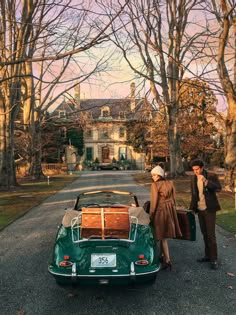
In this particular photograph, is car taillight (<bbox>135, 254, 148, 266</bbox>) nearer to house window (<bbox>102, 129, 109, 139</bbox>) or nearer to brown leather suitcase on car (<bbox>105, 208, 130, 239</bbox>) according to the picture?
brown leather suitcase on car (<bbox>105, 208, 130, 239</bbox>)

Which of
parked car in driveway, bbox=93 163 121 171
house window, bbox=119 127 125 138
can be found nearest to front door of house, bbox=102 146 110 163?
house window, bbox=119 127 125 138

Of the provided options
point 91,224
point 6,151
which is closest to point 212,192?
point 91,224

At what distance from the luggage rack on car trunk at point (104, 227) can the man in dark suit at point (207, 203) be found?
152 centimetres

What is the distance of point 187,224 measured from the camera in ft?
21.4

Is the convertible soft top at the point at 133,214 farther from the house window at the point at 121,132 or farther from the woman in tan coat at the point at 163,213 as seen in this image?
the house window at the point at 121,132

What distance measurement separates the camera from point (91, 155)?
234 ft

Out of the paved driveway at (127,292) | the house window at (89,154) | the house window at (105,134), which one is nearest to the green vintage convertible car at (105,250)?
the paved driveway at (127,292)

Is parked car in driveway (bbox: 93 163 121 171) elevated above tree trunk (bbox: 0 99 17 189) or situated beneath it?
situated beneath

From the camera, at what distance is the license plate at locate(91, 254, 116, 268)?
492cm

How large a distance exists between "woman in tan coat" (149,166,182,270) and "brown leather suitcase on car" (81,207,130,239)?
805 mm

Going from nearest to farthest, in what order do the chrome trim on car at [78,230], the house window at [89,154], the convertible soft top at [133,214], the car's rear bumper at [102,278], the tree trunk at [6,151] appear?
the car's rear bumper at [102,278], the chrome trim on car at [78,230], the convertible soft top at [133,214], the tree trunk at [6,151], the house window at [89,154]

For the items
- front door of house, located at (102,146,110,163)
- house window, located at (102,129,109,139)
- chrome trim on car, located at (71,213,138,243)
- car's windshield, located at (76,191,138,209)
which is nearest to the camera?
chrome trim on car, located at (71,213,138,243)

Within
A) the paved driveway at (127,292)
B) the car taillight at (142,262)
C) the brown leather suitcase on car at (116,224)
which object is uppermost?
the brown leather suitcase on car at (116,224)

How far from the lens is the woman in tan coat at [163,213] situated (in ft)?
20.5
